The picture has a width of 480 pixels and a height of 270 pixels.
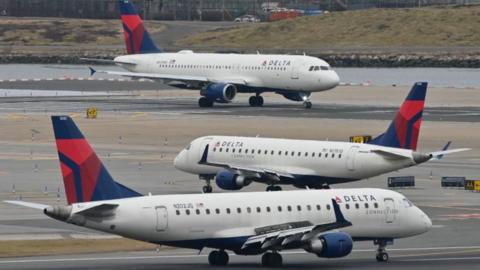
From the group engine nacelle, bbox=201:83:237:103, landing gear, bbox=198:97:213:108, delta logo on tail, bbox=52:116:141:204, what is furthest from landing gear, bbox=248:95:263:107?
delta logo on tail, bbox=52:116:141:204

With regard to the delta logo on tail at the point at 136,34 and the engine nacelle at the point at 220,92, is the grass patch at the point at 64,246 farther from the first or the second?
the delta logo on tail at the point at 136,34

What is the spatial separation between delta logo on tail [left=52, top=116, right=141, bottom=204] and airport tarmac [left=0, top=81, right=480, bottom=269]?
2.70m

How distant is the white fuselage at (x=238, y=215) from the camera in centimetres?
4725

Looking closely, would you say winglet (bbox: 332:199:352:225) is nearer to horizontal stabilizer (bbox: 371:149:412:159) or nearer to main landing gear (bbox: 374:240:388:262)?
main landing gear (bbox: 374:240:388:262)

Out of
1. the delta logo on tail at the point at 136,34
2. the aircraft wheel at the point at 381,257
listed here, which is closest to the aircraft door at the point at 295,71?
the delta logo on tail at the point at 136,34

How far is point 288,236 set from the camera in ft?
158

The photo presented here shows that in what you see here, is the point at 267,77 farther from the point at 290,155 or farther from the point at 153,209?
the point at 153,209

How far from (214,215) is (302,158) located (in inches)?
803

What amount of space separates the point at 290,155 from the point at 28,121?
48.4m

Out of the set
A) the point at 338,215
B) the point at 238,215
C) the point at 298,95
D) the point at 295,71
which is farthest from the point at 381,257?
the point at 298,95

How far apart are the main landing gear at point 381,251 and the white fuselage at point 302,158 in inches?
610

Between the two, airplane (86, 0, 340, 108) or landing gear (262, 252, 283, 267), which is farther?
airplane (86, 0, 340, 108)

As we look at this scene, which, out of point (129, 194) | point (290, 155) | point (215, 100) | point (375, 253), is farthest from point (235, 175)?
point (215, 100)

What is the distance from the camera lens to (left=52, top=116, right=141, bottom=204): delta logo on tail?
4819 centimetres
